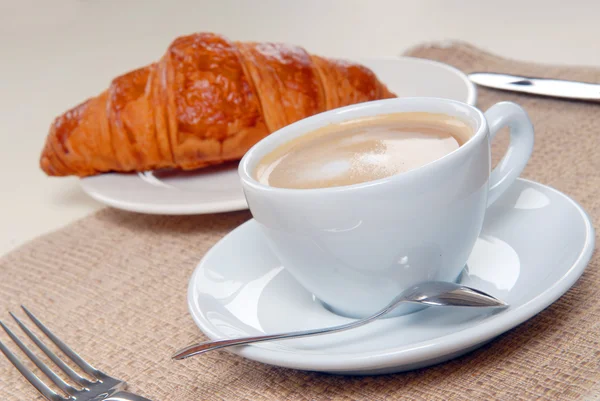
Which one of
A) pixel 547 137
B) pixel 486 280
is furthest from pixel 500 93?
pixel 486 280

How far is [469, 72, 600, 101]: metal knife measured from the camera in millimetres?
1295

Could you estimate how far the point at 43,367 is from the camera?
2.80 ft

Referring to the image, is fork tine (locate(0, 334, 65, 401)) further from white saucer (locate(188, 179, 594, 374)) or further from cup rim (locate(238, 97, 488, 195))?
cup rim (locate(238, 97, 488, 195))

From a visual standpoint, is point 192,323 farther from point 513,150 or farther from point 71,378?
point 513,150

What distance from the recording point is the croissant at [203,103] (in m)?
1.37

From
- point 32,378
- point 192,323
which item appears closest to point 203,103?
point 192,323


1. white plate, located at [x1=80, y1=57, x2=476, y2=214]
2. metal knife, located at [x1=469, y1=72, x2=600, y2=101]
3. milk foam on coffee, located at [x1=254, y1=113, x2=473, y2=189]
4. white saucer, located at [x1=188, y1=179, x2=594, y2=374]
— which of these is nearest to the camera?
white saucer, located at [x1=188, y1=179, x2=594, y2=374]

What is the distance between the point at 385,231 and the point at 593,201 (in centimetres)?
43

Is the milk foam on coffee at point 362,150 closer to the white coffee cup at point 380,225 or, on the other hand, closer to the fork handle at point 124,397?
the white coffee cup at point 380,225

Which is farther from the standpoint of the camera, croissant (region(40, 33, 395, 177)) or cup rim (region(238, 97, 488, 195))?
croissant (region(40, 33, 395, 177))

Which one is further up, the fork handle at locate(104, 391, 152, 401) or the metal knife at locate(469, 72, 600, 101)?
the metal knife at locate(469, 72, 600, 101)

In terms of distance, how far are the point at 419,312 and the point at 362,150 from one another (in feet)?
0.63

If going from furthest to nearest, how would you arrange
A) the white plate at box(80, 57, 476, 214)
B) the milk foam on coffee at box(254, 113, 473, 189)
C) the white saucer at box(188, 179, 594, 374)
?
1. the white plate at box(80, 57, 476, 214)
2. the milk foam on coffee at box(254, 113, 473, 189)
3. the white saucer at box(188, 179, 594, 374)

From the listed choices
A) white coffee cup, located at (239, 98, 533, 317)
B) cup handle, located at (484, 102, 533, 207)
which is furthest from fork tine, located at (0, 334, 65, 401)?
cup handle, located at (484, 102, 533, 207)
